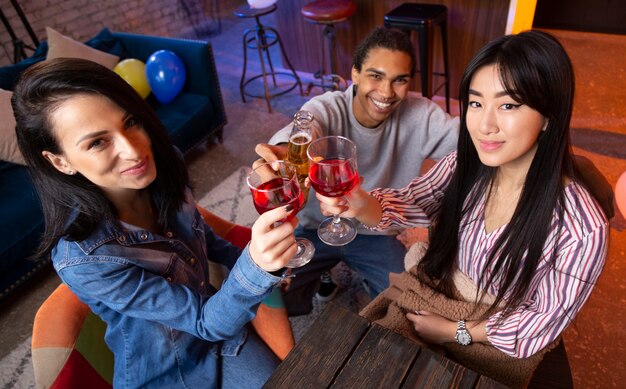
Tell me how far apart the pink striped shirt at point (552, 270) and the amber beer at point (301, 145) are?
1.80 ft

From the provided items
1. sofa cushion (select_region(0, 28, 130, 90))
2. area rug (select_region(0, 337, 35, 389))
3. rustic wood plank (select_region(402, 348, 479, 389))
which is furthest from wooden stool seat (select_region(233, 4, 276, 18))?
rustic wood plank (select_region(402, 348, 479, 389))

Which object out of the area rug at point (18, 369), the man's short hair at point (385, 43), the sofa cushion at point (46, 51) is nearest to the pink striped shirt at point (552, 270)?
the man's short hair at point (385, 43)

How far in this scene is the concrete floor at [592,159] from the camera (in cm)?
191

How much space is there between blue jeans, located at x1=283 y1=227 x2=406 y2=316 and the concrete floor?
714mm

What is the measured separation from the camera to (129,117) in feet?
3.79

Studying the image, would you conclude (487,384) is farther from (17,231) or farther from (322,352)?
(17,231)

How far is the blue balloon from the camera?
3252 mm

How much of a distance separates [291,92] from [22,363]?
3.23m

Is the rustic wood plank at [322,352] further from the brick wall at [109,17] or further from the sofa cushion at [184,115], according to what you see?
the brick wall at [109,17]

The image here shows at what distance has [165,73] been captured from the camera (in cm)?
325

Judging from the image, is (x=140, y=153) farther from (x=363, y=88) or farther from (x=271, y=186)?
(x=363, y=88)

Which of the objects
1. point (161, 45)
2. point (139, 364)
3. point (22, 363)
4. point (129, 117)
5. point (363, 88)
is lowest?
point (22, 363)

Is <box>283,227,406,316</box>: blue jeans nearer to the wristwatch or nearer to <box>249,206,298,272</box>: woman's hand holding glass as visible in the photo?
the wristwatch

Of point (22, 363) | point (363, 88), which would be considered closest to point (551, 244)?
point (363, 88)
